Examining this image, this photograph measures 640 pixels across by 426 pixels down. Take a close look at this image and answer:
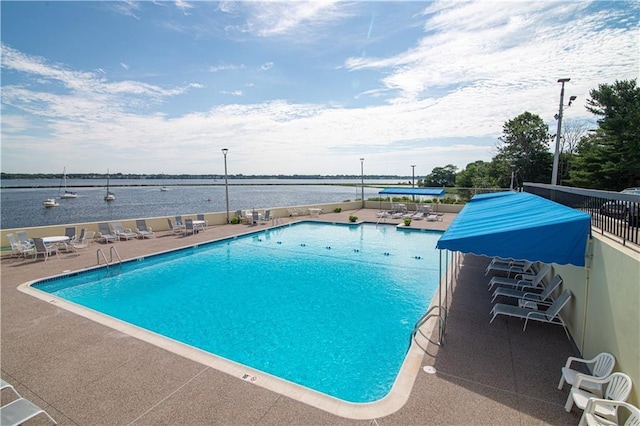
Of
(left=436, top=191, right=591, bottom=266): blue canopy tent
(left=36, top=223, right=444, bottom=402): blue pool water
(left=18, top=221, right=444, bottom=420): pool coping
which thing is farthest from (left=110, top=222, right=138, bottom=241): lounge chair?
(left=436, top=191, right=591, bottom=266): blue canopy tent

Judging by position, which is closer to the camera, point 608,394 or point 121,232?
point 608,394

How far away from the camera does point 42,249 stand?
36.7 ft

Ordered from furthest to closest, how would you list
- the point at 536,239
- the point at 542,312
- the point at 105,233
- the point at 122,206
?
the point at 122,206
the point at 105,233
the point at 542,312
the point at 536,239

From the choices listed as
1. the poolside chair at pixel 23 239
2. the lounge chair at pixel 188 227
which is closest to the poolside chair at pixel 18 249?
the poolside chair at pixel 23 239

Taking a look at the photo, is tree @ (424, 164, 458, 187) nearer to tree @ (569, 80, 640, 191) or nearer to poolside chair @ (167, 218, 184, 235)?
tree @ (569, 80, 640, 191)

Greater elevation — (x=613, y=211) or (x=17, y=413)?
(x=613, y=211)

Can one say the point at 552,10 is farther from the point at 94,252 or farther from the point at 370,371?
Result: the point at 94,252

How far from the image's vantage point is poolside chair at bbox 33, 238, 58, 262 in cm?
1108

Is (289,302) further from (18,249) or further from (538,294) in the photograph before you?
(18,249)

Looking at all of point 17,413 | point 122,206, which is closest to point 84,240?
point 17,413

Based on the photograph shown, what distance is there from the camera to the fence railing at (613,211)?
156 inches

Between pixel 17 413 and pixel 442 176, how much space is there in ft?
288

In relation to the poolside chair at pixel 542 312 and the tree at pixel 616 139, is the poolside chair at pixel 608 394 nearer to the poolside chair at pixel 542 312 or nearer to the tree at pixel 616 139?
the poolside chair at pixel 542 312

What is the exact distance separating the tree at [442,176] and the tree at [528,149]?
101ft
